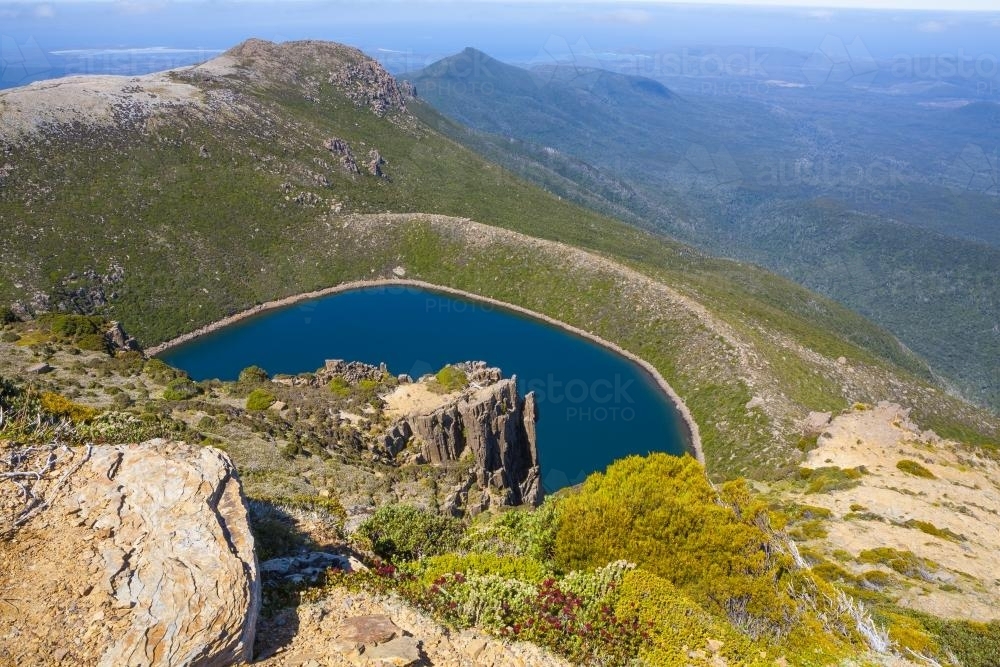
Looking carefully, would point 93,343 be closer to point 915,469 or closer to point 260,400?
point 260,400

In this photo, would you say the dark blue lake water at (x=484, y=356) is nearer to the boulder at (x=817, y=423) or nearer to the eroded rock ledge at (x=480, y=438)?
the boulder at (x=817, y=423)

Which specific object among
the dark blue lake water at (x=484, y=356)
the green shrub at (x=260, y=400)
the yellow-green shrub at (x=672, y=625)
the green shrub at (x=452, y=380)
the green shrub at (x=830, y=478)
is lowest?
the dark blue lake water at (x=484, y=356)

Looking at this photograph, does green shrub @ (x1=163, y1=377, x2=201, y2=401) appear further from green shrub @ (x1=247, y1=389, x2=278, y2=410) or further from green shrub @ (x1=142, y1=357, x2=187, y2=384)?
green shrub @ (x1=247, y1=389, x2=278, y2=410)

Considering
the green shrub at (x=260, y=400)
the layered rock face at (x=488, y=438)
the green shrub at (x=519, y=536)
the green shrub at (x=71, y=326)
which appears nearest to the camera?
the green shrub at (x=519, y=536)

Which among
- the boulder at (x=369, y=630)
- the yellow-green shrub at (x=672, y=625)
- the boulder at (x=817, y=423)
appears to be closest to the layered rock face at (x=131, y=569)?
the boulder at (x=369, y=630)

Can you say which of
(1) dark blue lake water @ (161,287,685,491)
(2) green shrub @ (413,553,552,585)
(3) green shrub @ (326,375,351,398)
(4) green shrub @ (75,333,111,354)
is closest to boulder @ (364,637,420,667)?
(2) green shrub @ (413,553,552,585)

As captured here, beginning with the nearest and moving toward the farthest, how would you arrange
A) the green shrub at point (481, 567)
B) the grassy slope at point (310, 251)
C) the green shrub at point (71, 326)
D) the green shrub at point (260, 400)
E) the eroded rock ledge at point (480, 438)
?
the green shrub at point (481, 567)
the eroded rock ledge at point (480, 438)
the green shrub at point (260, 400)
the green shrub at point (71, 326)
the grassy slope at point (310, 251)

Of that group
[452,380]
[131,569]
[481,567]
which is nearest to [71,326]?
[452,380]

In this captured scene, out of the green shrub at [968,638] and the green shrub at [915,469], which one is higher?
the green shrub at [968,638]

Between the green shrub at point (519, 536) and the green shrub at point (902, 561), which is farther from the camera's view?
the green shrub at point (902, 561)
